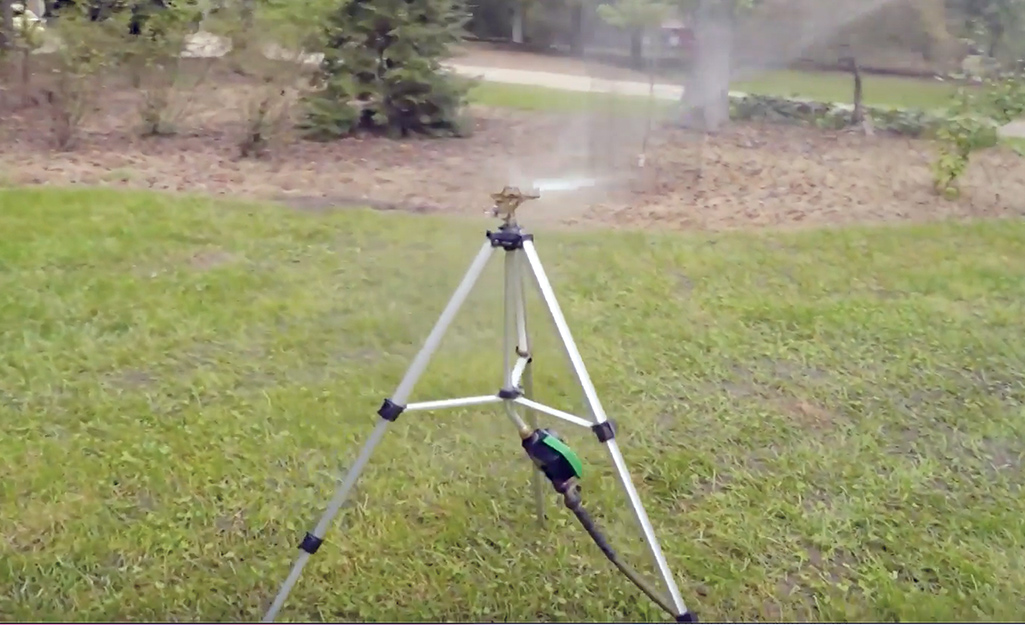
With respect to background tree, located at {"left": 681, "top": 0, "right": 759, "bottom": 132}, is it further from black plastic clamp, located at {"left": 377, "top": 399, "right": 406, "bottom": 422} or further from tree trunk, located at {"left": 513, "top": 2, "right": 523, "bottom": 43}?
black plastic clamp, located at {"left": 377, "top": 399, "right": 406, "bottom": 422}

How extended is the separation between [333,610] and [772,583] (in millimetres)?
834

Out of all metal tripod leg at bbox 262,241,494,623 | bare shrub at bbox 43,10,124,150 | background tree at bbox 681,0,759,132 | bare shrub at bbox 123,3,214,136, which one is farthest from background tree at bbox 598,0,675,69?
bare shrub at bbox 43,10,124,150

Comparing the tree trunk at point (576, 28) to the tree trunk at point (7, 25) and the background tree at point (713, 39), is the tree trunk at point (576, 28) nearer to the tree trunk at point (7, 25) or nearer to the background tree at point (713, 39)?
the background tree at point (713, 39)

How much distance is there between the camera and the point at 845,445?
2447 mm

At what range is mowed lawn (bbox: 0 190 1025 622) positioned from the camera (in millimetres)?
1949

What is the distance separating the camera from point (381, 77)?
438 cm

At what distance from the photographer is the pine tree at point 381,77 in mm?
4000

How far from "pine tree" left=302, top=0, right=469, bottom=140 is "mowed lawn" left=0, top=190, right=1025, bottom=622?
66 centimetres

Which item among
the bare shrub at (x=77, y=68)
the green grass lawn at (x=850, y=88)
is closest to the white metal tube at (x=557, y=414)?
the green grass lawn at (x=850, y=88)

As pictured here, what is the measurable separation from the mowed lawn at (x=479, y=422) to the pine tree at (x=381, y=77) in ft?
2.17

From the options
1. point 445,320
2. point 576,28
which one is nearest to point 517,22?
point 576,28

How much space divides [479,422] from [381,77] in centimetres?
231

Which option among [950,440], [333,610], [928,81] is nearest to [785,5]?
[950,440]

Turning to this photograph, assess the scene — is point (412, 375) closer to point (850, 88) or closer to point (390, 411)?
point (390, 411)
